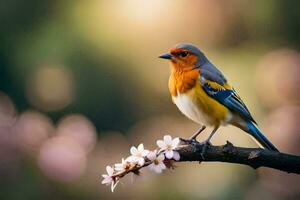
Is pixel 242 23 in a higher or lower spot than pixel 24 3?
lower

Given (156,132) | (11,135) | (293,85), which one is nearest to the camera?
(11,135)

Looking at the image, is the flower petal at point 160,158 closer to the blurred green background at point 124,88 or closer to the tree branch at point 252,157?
the tree branch at point 252,157

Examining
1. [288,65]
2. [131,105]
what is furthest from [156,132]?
[131,105]

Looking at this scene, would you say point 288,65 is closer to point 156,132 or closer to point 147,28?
point 156,132

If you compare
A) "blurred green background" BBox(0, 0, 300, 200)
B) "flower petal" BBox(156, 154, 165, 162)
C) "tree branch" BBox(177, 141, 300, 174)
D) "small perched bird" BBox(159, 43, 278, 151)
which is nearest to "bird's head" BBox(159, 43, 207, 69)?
"small perched bird" BBox(159, 43, 278, 151)

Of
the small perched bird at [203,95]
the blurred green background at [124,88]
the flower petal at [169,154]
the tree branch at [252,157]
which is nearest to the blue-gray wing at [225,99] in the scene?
the small perched bird at [203,95]

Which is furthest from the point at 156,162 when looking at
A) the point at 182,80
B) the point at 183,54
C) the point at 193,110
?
the point at 183,54
